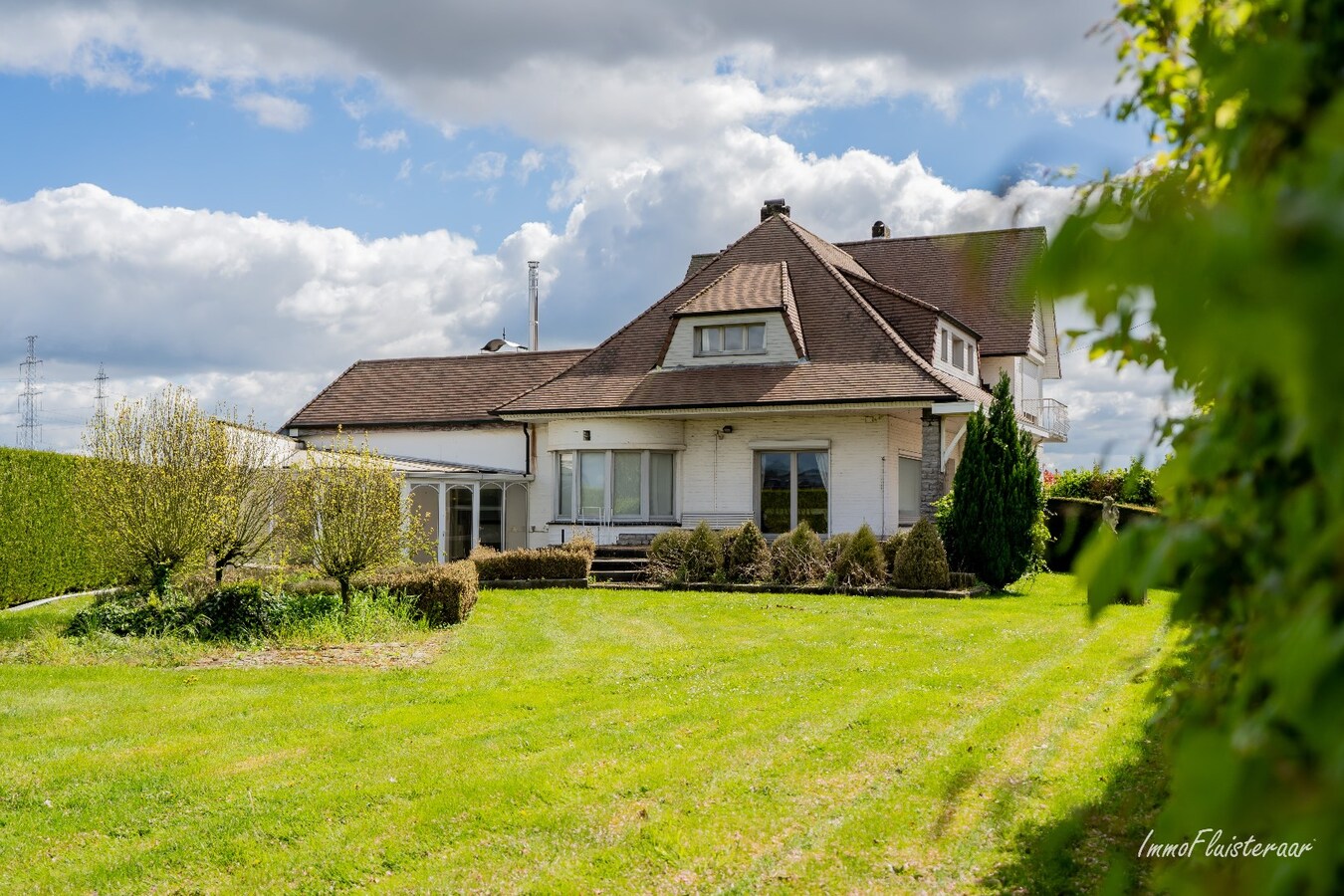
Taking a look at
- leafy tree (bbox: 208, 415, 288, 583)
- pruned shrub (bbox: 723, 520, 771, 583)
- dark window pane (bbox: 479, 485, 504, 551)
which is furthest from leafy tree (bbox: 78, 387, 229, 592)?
dark window pane (bbox: 479, 485, 504, 551)

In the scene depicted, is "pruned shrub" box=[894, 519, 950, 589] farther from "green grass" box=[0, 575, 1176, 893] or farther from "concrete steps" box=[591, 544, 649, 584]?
"green grass" box=[0, 575, 1176, 893]

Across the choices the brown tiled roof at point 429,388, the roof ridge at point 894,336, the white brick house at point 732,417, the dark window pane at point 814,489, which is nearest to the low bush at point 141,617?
the white brick house at point 732,417

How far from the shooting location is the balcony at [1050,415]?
107 feet

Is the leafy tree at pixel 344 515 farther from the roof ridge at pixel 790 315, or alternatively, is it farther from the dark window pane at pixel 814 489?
the roof ridge at pixel 790 315

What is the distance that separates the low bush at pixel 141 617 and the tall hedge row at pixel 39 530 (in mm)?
4516

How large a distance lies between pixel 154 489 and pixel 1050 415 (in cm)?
2719

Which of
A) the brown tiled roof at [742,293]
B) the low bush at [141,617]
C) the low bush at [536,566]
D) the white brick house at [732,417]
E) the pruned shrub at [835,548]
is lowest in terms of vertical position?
the low bush at [141,617]

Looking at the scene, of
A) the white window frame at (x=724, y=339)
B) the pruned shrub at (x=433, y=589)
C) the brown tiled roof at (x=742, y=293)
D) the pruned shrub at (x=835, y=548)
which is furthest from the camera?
the white window frame at (x=724, y=339)

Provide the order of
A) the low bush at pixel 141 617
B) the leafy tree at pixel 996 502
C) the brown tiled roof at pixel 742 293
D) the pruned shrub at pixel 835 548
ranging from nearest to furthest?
the low bush at pixel 141 617 → the leafy tree at pixel 996 502 → the pruned shrub at pixel 835 548 → the brown tiled roof at pixel 742 293

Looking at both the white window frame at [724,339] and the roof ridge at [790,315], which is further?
the white window frame at [724,339]

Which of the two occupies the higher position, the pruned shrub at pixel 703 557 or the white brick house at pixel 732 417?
the white brick house at pixel 732 417

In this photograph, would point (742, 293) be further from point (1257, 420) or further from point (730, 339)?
point (1257, 420)

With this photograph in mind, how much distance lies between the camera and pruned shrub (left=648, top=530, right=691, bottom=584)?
20609 millimetres

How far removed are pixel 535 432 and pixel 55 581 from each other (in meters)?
11.2
